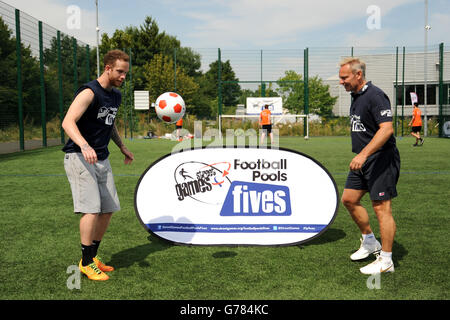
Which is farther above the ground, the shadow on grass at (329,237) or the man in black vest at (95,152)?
the man in black vest at (95,152)

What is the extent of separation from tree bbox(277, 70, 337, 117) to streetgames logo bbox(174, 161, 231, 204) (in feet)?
70.0

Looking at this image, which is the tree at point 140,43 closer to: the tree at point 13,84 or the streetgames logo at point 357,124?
the tree at point 13,84

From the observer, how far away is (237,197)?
431 centimetres

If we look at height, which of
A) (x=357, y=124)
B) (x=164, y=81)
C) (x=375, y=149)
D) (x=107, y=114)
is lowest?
(x=375, y=149)

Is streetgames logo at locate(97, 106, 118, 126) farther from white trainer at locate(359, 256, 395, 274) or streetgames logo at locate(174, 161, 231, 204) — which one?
white trainer at locate(359, 256, 395, 274)

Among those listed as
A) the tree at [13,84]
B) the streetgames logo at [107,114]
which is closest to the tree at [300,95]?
the tree at [13,84]

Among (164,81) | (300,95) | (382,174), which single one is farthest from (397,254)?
(164,81)

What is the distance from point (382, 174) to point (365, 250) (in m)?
0.87

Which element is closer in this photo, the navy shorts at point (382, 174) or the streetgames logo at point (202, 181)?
the navy shorts at point (382, 174)

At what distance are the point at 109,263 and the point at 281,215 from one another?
6.17ft

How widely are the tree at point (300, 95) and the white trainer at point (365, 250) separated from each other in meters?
21.7

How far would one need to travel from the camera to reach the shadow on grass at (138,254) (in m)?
3.86

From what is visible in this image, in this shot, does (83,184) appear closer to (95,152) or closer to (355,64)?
(95,152)

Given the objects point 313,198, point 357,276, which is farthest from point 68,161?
point 357,276
